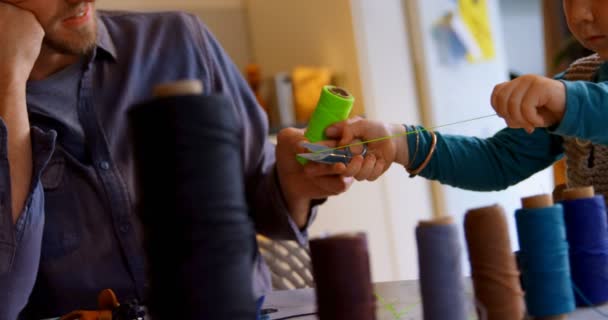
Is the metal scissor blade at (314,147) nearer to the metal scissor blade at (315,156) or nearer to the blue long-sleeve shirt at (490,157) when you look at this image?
the metal scissor blade at (315,156)

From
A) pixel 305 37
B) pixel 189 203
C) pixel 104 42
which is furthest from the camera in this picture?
pixel 305 37

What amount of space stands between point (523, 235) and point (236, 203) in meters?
0.35

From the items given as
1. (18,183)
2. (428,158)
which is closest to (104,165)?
(18,183)

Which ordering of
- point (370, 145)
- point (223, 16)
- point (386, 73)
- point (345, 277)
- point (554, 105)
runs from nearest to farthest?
point (345, 277) < point (554, 105) < point (370, 145) < point (386, 73) < point (223, 16)

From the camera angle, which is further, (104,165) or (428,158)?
(104,165)

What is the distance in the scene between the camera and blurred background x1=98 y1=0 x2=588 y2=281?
2645 mm

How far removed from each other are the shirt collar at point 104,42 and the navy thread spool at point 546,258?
96cm

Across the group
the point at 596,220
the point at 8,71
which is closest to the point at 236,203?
the point at 596,220

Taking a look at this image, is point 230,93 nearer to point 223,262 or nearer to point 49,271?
point 49,271

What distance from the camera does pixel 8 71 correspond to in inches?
49.3

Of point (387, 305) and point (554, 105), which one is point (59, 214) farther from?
point (554, 105)

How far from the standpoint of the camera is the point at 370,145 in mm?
1245

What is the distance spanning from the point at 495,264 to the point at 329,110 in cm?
41

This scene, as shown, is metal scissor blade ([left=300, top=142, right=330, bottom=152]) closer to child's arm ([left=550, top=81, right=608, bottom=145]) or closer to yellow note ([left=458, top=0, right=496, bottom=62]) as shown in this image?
child's arm ([left=550, top=81, right=608, bottom=145])
